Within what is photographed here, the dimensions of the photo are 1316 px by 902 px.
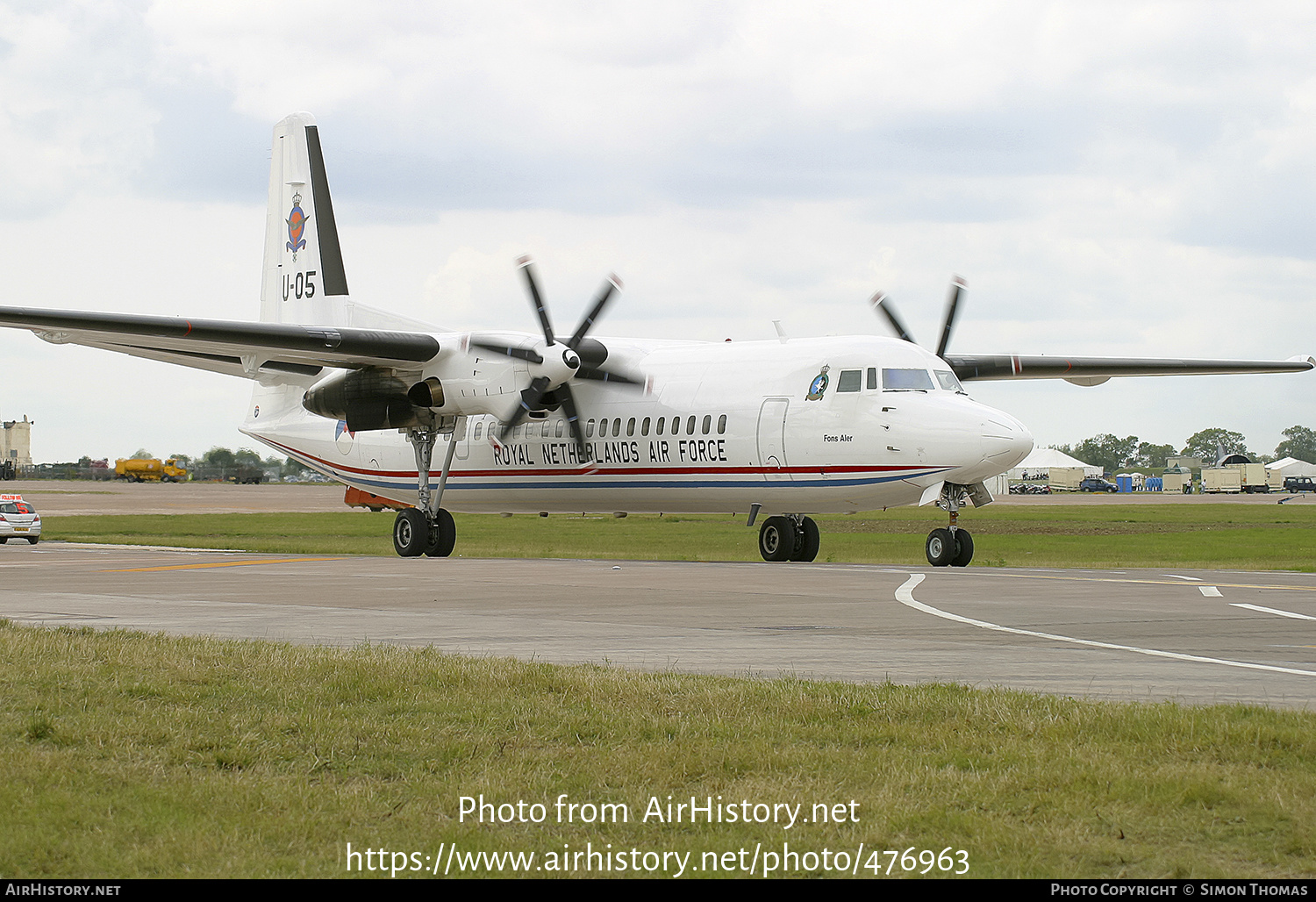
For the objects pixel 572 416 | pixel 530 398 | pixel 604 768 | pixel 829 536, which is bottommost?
pixel 829 536

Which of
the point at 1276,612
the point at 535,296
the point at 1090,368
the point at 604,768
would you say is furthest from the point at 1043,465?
the point at 604,768

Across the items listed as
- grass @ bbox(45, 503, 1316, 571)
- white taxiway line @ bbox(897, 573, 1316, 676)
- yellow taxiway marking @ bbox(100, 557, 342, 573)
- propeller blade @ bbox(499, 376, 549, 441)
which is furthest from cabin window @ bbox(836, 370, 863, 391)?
yellow taxiway marking @ bbox(100, 557, 342, 573)

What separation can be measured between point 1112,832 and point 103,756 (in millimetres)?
5029

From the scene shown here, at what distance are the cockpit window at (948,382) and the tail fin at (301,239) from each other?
1553 cm

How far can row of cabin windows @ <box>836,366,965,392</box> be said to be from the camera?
78.5ft

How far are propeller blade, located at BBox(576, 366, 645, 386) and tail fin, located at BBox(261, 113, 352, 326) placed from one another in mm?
7473

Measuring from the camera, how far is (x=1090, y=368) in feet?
105

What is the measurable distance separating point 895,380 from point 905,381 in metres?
0.19

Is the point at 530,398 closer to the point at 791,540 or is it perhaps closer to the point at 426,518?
the point at 426,518

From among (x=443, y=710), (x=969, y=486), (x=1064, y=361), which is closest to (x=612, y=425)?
(x=969, y=486)

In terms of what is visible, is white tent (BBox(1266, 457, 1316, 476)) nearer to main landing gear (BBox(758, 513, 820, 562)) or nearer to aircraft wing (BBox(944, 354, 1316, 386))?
aircraft wing (BBox(944, 354, 1316, 386))

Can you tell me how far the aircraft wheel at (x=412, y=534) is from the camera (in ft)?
96.2
